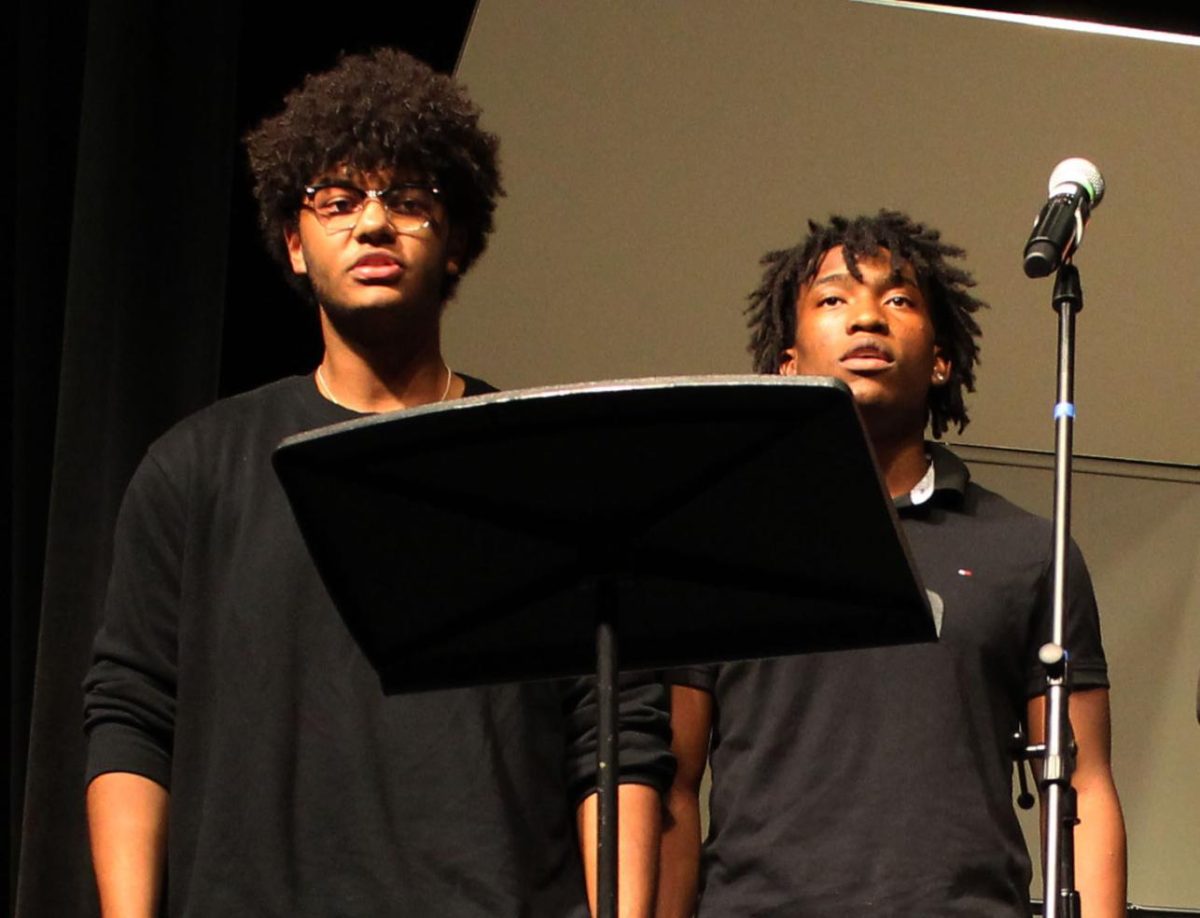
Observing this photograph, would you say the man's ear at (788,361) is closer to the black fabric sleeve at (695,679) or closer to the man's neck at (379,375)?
the black fabric sleeve at (695,679)

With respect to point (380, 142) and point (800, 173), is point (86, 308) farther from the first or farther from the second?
point (800, 173)

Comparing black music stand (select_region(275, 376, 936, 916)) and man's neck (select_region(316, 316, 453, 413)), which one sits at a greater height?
man's neck (select_region(316, 316, 453, 413))

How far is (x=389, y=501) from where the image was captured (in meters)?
1.98

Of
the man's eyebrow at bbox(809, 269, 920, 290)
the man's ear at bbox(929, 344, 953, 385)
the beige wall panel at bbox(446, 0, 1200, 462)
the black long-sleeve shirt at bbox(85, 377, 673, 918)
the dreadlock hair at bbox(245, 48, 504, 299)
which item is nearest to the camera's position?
the black long-sleeve shirt at bbox(85, 377, 673, 918)

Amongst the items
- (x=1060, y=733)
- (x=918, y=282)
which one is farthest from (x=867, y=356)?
(x=1060, y=733)

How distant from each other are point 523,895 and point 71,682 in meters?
1.33

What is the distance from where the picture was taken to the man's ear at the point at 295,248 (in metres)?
2.88

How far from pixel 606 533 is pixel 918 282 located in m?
1.44

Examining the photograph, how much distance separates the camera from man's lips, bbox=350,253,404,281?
2.70 metres

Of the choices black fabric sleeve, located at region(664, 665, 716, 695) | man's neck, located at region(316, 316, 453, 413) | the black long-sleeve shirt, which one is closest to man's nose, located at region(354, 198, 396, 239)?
man's neck, located at region(316, 316, 453, 413)

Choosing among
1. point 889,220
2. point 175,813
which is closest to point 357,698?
point 175,813

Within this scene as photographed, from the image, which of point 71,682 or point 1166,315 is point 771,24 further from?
point 71,682

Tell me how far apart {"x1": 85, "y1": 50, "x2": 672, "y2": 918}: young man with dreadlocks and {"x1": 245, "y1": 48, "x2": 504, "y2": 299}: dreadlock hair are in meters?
0.02

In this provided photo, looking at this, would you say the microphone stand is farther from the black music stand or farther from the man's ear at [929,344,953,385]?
the man's ear at [929,344,953,385]
